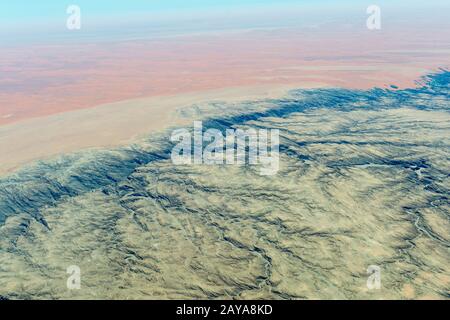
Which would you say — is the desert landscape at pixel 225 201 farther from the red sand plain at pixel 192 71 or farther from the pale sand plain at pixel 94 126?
the red sand plain at pixel 192 71

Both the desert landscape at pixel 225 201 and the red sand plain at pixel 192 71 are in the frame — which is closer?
the desert landscape at pixel 225 201

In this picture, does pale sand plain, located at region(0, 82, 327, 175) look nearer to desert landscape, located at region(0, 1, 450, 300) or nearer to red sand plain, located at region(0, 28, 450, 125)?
desert landscape, located at region(0, 1, 450, 300)

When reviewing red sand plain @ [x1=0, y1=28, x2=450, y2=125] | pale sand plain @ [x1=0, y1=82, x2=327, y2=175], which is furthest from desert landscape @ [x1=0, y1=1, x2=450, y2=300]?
red sand plain @ [x1=0, y1=28, x2=450, y2=125]

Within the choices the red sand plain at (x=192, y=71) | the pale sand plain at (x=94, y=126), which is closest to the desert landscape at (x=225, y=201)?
the pale sand plain at (x=94, y=126)

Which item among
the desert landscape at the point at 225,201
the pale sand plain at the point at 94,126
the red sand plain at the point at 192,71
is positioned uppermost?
the red sand plain at the point at 192,71

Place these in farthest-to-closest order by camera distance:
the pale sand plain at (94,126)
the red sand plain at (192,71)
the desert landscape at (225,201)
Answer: the red sand plain at (192,71) < the pale sand plain at (94,126) < the desert landscape at (225,201)

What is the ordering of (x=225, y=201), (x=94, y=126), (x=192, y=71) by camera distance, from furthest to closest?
(x=192, y=71) → (x=94, y=126) → (x=225, y=201)

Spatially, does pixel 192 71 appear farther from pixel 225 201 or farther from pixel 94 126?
pixel 225 201

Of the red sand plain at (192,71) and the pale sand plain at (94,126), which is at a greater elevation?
the red sand plain at (192,71)

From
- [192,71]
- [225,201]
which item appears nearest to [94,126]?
[225,201]
